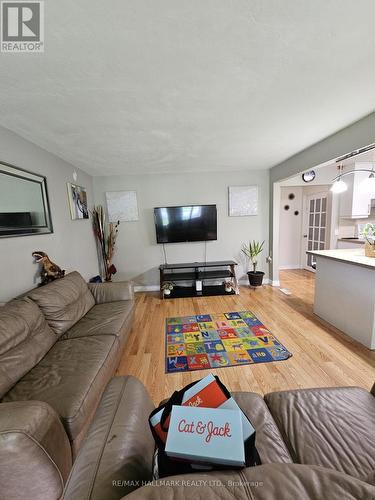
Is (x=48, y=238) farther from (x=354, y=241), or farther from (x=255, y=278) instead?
(x=354, y=241)

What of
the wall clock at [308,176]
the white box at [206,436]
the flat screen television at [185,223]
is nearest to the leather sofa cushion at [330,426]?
the white box at [206,436]

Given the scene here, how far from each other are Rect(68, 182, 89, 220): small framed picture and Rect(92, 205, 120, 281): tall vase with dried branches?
28 cm

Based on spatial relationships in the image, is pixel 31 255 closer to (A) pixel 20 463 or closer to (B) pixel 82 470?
(A) pixel 20 463

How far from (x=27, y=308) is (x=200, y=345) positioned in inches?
65.9

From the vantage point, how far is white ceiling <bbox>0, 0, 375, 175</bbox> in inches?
37.2

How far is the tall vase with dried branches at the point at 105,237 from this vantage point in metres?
3.72

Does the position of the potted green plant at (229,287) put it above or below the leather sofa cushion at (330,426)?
below

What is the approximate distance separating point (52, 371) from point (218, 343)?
1575 millimetres

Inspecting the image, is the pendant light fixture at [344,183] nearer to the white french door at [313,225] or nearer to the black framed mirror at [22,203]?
the white french door at [313,225]

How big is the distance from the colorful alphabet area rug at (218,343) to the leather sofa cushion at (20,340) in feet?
3.60

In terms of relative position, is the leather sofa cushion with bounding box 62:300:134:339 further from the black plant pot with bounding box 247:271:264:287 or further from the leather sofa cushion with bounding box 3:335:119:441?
the black plant pot with bounding box 247:271:264:287

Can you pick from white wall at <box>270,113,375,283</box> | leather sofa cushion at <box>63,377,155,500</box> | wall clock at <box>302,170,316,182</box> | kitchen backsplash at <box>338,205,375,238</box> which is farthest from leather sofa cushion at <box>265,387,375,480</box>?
kitchen backsplash at <box>338,205,375,238</box>

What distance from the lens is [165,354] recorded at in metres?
2.12

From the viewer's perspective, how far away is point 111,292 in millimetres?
2533
